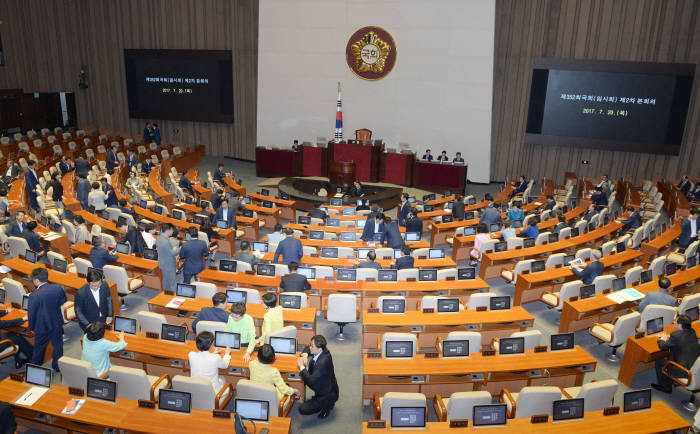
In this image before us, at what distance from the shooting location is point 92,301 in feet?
23.8

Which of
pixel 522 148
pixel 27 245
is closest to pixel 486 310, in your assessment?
pixel 27 245

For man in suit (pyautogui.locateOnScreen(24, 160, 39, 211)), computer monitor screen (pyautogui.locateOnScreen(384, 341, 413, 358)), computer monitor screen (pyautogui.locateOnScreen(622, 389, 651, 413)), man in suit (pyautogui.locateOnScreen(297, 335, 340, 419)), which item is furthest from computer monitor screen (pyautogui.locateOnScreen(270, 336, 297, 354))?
man in suit (pyautogui.locateOnScreen(24, 160, 39, 211))

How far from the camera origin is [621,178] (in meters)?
20.0

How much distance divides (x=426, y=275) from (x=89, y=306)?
5.70 metres

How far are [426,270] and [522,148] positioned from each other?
45.8 ft

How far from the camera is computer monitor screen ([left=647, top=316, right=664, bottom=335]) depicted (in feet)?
25.4

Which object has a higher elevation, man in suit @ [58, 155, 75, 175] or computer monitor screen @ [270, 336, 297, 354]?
man in suit @ [58, 155, 75, 175]

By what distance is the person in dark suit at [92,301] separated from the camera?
7188 millimetres

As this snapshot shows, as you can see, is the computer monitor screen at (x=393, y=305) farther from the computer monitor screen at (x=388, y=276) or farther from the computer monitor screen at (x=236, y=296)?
the computer monitor screen at (x=236, y=296)

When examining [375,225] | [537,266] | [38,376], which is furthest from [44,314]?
[537,266]

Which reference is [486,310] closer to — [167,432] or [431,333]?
[431,333]

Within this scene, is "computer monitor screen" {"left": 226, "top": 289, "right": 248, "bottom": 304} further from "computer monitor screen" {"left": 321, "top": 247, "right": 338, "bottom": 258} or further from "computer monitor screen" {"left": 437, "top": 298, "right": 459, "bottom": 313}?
"computer monitor screen" {"left": 437, "top": 298, "right": 459, "bottom": 313}

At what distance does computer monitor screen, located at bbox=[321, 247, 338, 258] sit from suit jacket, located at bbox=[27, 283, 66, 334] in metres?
5.05

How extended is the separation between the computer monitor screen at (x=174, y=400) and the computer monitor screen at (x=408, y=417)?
228 centimetres
